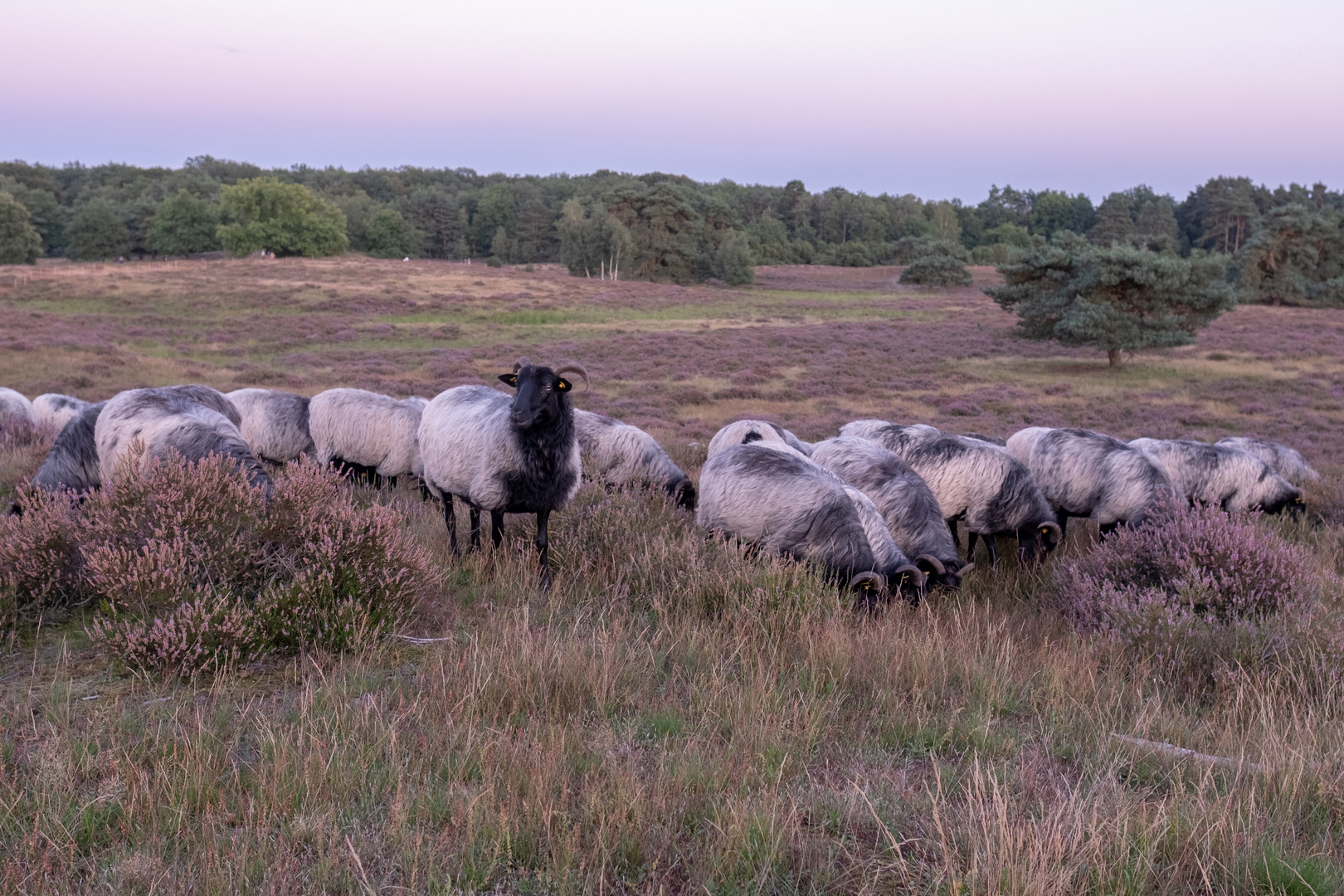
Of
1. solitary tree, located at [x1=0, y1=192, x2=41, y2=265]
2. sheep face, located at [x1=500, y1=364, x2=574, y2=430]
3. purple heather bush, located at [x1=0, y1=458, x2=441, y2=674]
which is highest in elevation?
solitary tree, located at [x1=0, y1=192, x2=41, y2=265]

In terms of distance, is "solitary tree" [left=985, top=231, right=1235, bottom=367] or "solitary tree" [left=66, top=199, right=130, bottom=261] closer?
"solitary tree" [left=985, top=231, right=1235, bottom=367]

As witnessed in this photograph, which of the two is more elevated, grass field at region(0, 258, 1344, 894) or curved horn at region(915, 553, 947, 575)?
grass field at region(0, 258, 1344, 894)

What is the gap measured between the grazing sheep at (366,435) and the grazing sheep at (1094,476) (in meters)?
8.22

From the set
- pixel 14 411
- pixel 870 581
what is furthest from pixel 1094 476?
pixel 14 411

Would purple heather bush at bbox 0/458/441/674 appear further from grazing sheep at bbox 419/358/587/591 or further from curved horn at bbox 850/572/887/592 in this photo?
curved horn at bbox 850/572/887/592

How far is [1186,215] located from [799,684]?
144692 millimetres

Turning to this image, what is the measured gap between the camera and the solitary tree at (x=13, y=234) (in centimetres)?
7944

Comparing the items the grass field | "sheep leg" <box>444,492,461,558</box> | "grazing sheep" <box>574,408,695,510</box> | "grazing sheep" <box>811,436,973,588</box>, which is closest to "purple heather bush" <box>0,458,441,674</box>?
the grass field

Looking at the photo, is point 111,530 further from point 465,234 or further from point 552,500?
point 465,234

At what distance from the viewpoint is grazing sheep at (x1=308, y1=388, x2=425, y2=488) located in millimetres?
11398

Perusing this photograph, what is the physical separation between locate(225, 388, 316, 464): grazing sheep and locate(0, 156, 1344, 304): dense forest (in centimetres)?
6014

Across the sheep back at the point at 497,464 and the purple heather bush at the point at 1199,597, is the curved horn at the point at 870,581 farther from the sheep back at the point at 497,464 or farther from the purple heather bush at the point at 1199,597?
the sheep back at the point at 497,464

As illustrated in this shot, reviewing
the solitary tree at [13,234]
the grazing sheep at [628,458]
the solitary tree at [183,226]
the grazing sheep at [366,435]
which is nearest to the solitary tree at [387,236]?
the solitary tree at [183,226]

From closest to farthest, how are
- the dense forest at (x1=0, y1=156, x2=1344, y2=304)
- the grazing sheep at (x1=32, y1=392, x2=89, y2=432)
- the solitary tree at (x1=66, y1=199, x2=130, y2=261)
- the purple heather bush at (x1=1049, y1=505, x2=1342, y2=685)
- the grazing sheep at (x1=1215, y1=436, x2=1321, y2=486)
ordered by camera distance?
the purple heather bush at (x1=1049, y1=505, x2=1342, y2=685) → the grazing sheep at (x1=1215, y1=436, x2=1321, y2=486) → the grazing sheep at (x1=32, y1=392, x2=89, y2=432) → the dense forest at (x1=0, y1=156, x2=1344, y2=304) → the solitary tree at (x1=66, y1=199, x2=130, y2=261)
